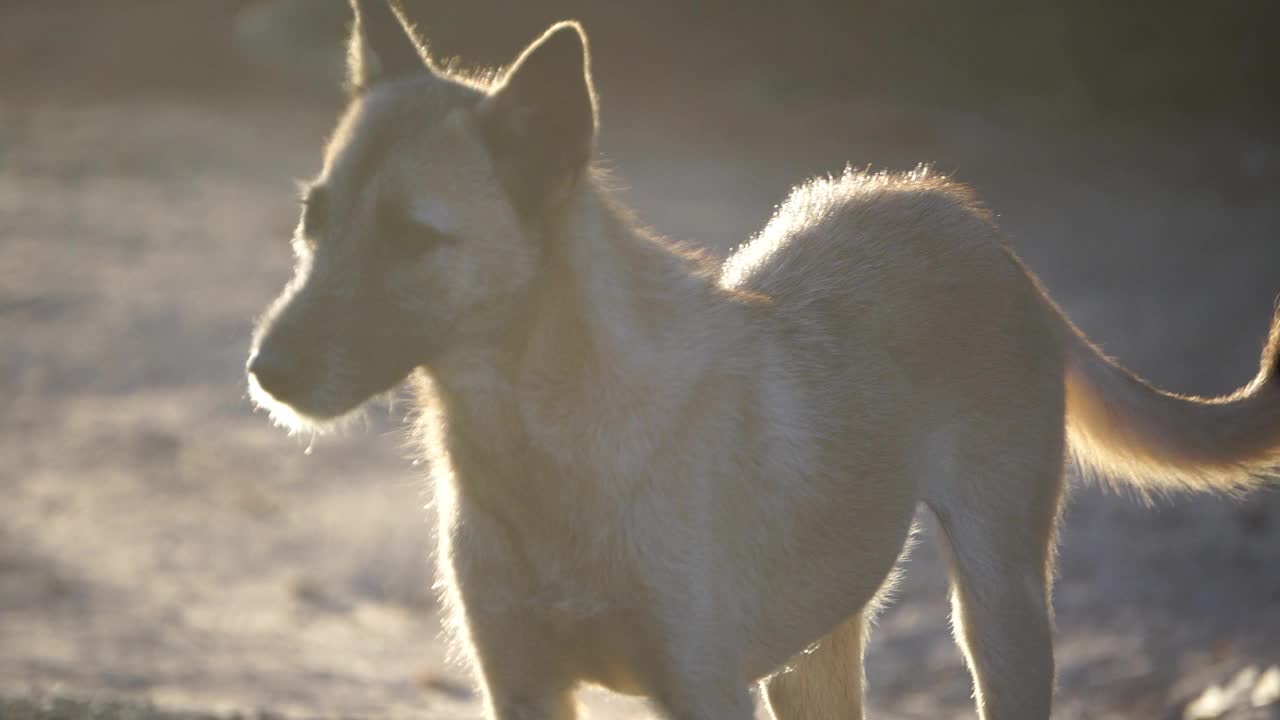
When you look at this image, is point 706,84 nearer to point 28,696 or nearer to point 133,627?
point 133,627

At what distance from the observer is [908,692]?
30.0ft

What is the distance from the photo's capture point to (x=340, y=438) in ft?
41.5

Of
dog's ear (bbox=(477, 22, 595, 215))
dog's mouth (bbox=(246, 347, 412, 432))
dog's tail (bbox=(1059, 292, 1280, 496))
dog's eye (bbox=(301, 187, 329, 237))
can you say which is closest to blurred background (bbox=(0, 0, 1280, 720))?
dog's tail (bbox=(1059, 292, 1280, 496))

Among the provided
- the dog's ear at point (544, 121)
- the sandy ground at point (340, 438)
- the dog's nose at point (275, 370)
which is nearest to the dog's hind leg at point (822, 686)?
the dog's ear at point (544, 121)

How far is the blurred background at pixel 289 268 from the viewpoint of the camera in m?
9.29

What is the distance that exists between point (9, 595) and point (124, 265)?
678cm

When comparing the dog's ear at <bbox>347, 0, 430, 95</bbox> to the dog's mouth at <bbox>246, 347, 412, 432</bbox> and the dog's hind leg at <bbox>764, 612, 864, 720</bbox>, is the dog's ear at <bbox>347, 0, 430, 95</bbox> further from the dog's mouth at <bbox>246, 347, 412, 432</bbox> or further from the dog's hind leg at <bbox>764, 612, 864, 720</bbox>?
the dog's hind leg at <bbox>764, 612, 864, 720</bbox>

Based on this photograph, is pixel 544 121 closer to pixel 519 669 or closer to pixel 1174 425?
pixel 519 669

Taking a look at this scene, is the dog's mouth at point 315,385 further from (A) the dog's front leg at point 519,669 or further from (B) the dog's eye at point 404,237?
(A) the dog's front leg at point 519,669

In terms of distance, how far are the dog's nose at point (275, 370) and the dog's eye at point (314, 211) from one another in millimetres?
413

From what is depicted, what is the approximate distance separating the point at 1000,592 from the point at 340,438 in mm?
8465

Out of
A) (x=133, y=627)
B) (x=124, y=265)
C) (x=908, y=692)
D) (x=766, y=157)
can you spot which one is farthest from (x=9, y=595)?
(x=766, y=157)

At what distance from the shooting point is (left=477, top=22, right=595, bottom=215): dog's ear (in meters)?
3.97

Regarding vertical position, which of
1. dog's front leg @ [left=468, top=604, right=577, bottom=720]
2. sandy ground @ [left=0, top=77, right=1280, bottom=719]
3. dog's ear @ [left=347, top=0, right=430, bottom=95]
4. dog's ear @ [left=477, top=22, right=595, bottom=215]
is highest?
sandy ground @ [left=0, top=77, right=1280, bottom=719]
